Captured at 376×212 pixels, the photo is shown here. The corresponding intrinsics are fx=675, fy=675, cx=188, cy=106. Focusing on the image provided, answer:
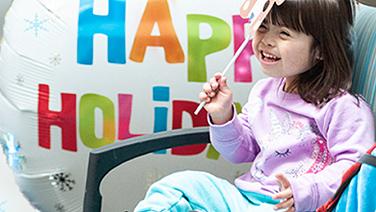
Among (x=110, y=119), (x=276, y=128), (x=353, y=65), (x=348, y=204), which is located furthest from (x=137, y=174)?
(x=348, y=204)

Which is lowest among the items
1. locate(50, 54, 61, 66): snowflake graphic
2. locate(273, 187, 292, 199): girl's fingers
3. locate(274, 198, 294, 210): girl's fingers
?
locate(274, 198, 294, 210): girl's fingers

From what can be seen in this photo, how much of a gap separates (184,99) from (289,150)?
33cm

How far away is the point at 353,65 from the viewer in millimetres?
1122

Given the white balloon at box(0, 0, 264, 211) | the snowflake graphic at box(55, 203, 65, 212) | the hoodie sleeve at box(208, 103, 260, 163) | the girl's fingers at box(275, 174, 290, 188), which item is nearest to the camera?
the girl's fingers at box(275, 174, 290, 188)

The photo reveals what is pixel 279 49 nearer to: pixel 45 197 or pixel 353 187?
pixel 353 187

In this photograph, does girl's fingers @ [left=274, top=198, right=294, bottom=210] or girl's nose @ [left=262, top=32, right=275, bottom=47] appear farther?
girl's nose @ [left=262, top=32, right=275, bottom=47]

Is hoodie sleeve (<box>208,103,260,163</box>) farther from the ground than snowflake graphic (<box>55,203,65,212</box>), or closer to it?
farther from the ground

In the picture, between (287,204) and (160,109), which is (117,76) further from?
(287,204)

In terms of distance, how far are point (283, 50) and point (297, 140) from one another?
14cm

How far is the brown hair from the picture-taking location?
1.01 meters

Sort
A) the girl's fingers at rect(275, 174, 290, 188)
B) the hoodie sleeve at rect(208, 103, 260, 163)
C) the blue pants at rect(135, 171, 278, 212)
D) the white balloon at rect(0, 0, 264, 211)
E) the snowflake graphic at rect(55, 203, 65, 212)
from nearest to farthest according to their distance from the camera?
the girl's fingers at rect(275, 174, 290, 188) < the blue pants at rect(135, 171, 278, 212) < the hoodie sleeve at rect(208, 103, 260, 163) < the white balloon at rect(0, 0, 264, 211) < the snowflake graphic at rect(55, 203, 65, 212)

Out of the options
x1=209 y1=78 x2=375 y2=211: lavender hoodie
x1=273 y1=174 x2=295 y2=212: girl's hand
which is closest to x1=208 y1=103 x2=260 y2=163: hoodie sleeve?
x1=209 y1=78 x2=375 y2=211: lavender hoodie

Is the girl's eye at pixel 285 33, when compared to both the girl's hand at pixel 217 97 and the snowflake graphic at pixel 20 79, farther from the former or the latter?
the snowflake graphic at pixel 20 79

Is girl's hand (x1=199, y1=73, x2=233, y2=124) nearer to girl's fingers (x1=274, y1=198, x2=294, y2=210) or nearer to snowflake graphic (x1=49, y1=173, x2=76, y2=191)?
girl's fingers (x1=274, y1=198, x2=294, y2=210)
